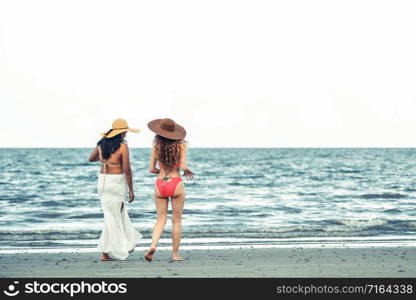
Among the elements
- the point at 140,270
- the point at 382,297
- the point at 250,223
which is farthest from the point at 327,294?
the point at 250,223

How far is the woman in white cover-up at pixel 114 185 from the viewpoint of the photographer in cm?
849

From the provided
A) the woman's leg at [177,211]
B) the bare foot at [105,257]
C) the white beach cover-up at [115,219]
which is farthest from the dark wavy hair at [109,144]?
the bare foot at [105,257]

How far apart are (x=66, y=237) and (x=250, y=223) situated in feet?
18.9

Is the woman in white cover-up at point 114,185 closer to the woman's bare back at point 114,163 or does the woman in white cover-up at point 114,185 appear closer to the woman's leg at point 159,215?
the woman's bare back at point 114,163

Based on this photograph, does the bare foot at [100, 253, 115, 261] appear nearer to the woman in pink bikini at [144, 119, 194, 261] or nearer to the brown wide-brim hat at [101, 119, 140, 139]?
the woman in pink bikini at [144, 119, 194, 261]

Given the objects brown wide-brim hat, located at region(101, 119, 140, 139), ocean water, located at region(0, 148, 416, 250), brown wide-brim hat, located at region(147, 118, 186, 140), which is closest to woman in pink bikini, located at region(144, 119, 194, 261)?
brown wide-brim hat, located at region(147, 118, 186, 140)

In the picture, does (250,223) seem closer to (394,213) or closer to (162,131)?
(394,213)

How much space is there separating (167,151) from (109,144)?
0.75m

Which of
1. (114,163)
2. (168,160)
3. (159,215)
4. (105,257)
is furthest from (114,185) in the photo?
(105,257)

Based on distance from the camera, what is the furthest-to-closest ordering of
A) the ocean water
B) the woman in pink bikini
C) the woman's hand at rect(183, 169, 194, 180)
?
the ocean water → the woman in pink bikini → the woman's hand at rect(183, 169, 194, 180)

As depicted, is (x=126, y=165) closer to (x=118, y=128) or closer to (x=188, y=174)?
(x=118, y=128)

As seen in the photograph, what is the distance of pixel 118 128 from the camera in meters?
8.49

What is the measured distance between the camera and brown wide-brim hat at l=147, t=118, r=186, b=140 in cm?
825

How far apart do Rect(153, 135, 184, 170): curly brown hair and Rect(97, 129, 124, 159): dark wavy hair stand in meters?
0.49
